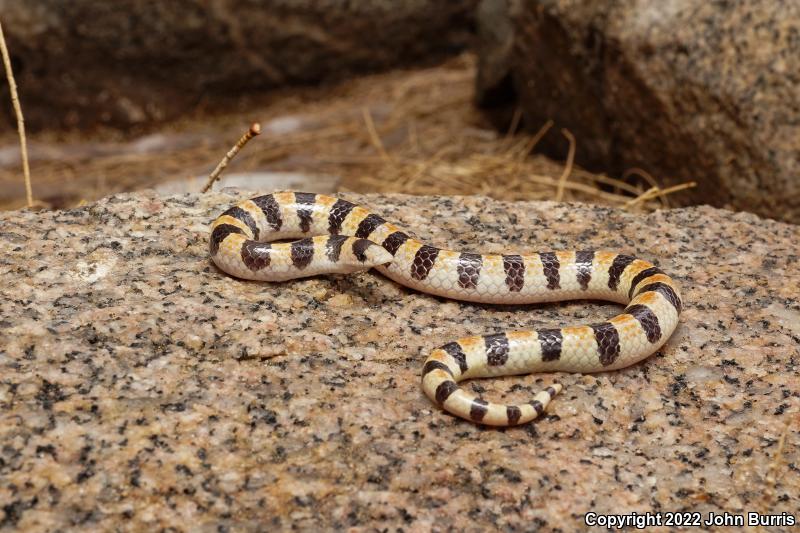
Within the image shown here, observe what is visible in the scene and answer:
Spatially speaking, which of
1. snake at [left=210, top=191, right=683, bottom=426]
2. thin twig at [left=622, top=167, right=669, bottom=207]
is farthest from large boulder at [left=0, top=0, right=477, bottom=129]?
snake at [left=210, top=191, right=683, bottom=426]

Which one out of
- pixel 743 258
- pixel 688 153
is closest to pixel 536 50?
pixel 688 153

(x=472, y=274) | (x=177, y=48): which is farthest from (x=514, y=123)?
(x=472, y=274)

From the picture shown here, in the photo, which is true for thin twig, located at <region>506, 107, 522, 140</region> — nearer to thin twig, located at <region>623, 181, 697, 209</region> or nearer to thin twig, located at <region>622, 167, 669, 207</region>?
thin twig, located at <region>622, 167, 669, 207</region>

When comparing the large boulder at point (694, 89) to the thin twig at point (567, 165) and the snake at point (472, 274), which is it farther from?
the snake at point (472, 274)

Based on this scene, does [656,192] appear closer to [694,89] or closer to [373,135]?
[694,89]

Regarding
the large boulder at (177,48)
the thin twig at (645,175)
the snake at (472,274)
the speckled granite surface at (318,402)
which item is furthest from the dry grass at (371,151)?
the speckled granite surface at (318,402)

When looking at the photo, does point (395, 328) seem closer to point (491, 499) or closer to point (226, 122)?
point (491, 499)
